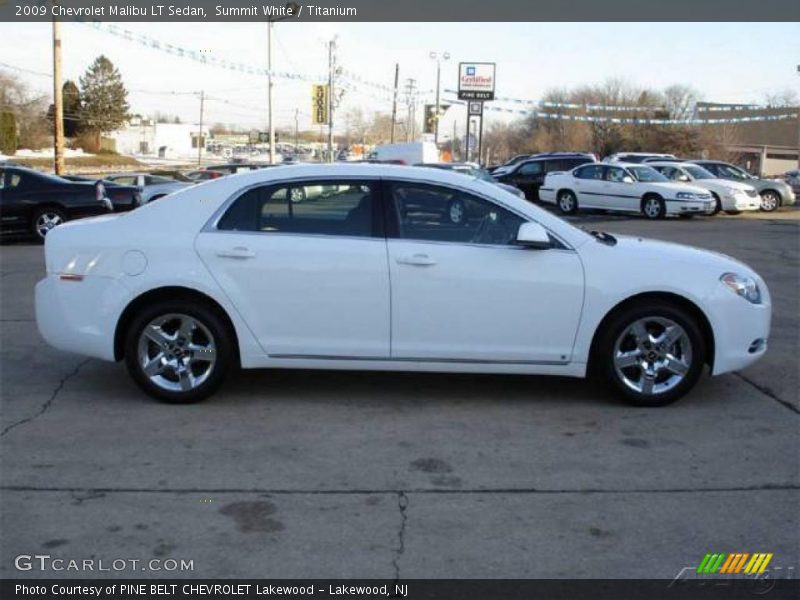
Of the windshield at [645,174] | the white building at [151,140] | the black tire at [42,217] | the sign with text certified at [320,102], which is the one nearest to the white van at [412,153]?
the sign with text certified at [320,102]

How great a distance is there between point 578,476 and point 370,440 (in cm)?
125

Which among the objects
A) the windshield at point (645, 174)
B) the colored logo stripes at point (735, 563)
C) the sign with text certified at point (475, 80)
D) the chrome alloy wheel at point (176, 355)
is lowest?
the colored logo stripes at point (735, 563)

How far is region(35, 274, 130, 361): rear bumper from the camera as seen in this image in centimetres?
553

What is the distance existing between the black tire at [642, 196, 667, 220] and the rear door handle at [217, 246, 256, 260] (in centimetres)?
1880

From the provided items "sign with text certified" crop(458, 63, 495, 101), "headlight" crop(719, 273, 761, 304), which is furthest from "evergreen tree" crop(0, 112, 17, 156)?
"headlight" crop(719, 273, 761, 304)

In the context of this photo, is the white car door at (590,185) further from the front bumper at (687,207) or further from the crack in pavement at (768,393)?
the crack in pavement at (768,393)

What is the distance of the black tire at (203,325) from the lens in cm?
548

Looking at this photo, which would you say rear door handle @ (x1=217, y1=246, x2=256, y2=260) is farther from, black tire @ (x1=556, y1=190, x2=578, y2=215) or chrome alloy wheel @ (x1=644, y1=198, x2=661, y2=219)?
black tire @ (x1=556, y1=190, x2=578, y2=215)

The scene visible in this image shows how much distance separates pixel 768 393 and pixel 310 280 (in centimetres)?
337

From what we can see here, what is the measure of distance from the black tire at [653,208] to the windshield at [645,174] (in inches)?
24.9

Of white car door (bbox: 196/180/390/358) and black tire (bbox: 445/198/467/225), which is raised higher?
black tire (bbox: 445/198/467/225)
